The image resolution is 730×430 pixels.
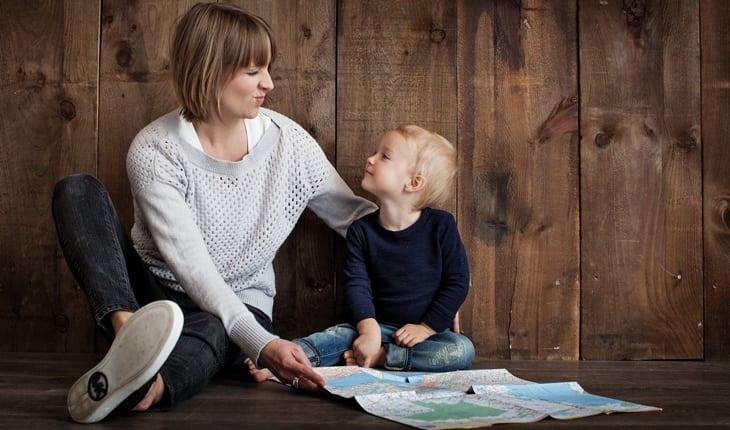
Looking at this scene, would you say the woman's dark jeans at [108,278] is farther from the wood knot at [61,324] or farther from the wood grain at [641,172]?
the wood grain at [641,172]

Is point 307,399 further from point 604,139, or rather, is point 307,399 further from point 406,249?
point 604,139

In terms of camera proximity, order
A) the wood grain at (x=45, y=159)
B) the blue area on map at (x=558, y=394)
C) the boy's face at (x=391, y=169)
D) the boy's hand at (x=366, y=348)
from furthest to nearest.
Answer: the wood grain at (x=45, y=159)
the boy's face at (x=391, y=169)
the boy's hand at (x=366, y=348)
the blue area on map at (x=558, y=394)

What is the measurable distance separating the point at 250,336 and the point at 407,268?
477 mm

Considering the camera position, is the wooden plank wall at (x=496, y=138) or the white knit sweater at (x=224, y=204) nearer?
the white knit sweater at (x=224, y=204)

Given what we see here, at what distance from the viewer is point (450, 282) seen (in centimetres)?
162

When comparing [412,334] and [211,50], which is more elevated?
[211,50]

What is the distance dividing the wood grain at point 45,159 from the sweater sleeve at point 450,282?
80 cm

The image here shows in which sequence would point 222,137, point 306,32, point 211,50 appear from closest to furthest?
point 211,50 < point 222,137 < point 306,32

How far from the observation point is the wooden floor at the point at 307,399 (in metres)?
1.06

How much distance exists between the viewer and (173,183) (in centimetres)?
148

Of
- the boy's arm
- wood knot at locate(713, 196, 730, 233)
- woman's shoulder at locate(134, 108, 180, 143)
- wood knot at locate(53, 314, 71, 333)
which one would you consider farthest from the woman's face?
wood knot at locate(713, 196, 730, 233)

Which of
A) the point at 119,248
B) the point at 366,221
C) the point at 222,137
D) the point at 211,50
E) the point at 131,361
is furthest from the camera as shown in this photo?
the point at 366,221

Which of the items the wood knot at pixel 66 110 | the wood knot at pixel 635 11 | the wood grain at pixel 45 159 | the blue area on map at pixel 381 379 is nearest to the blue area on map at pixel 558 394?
the blue area on map at pixel 381 379

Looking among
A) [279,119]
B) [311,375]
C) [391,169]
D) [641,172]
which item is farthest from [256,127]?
[641,172]
